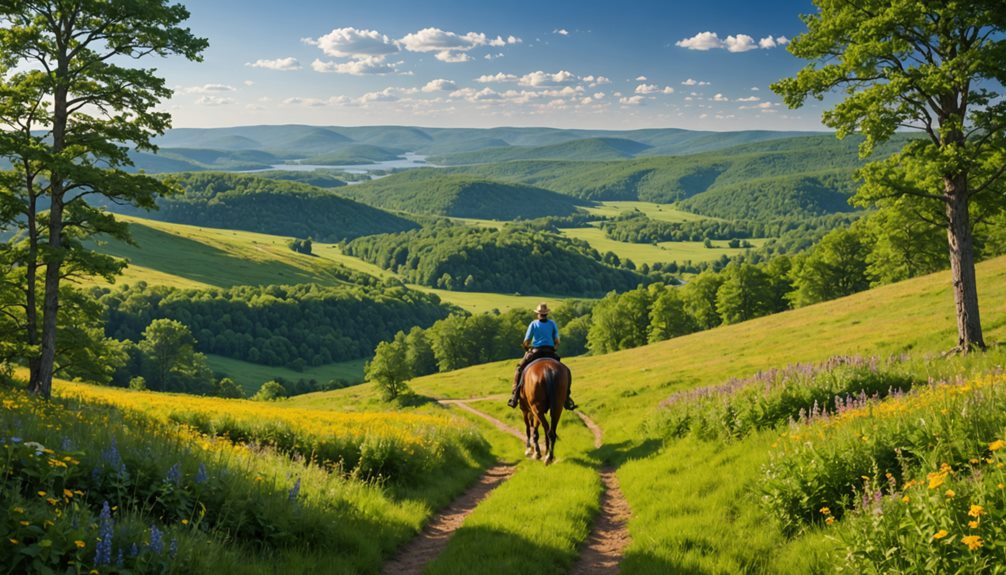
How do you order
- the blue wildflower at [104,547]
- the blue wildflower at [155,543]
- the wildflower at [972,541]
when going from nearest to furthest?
the wildflower at [972,541]
the blue wildflower at [104,547]
the blue wildflower at [155,543]

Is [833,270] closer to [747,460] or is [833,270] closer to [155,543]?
[747,460]

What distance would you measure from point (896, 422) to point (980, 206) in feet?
48.5

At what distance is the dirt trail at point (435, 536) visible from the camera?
9.04 meters

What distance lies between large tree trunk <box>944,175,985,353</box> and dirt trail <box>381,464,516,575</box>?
15.0 metres

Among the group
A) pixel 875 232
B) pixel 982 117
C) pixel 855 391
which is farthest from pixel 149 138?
pixel 875 232

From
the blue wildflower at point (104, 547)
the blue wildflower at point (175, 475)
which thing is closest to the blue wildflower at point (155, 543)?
the blue wildflower at point (104, 547)

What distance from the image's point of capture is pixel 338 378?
14825cm

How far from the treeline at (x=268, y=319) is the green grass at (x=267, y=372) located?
3.82 m

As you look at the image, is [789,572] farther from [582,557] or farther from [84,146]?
[84,146]

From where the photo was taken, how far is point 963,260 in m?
17.9

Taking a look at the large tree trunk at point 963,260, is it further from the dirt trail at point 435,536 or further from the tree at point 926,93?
the dirt trail at point 435,536

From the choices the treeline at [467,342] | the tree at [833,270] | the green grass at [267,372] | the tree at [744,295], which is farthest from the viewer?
the green grass at [267,372]

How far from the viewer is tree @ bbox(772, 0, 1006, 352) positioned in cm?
1636

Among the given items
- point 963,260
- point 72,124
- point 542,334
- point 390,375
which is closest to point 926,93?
point 963,260
